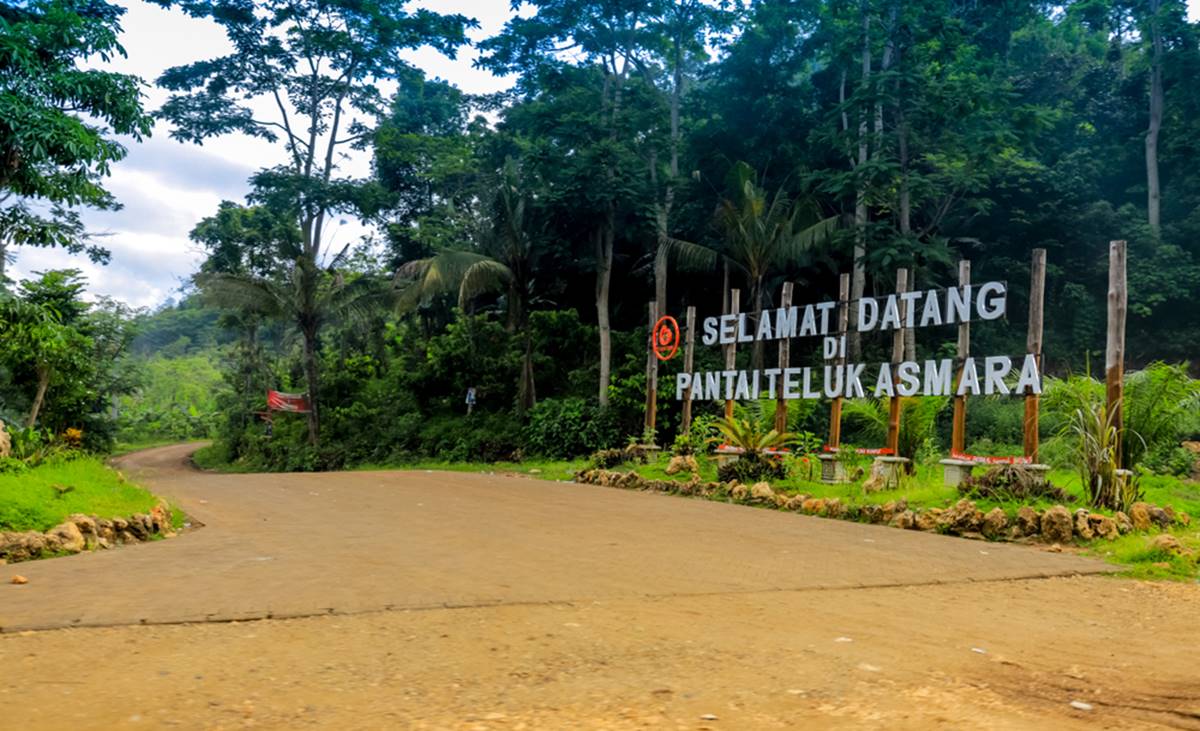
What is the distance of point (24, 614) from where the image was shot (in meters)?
5.00

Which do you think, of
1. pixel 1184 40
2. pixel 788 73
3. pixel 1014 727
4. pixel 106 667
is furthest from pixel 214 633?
pixel 1184 40

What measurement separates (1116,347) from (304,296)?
22.6 meters

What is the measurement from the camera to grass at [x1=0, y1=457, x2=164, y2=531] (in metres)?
7.63

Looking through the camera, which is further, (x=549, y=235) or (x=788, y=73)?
(x=788, y=73)

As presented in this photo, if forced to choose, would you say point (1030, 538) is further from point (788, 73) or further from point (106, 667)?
point (788, 73)

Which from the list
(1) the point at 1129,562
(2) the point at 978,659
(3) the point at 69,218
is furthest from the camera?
(3) the point at 69,218

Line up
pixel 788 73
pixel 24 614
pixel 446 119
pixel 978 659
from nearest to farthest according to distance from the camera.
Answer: pixel 978 659
pixel 24 614
pixel 788 73
pixel 446 119

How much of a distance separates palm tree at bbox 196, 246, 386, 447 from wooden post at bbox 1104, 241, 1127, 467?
2148 cm

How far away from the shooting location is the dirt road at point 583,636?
3678 millimetres

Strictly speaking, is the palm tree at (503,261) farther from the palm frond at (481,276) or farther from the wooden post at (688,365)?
the wooden post at (688,365)

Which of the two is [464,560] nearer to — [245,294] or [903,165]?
[903,165]

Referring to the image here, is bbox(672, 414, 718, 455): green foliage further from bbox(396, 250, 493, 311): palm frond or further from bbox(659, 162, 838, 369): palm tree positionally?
bbox(396, 250, 493, 311): palm frond

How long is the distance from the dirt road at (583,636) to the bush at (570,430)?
14.6 meters

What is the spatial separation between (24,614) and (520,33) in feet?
76.5
